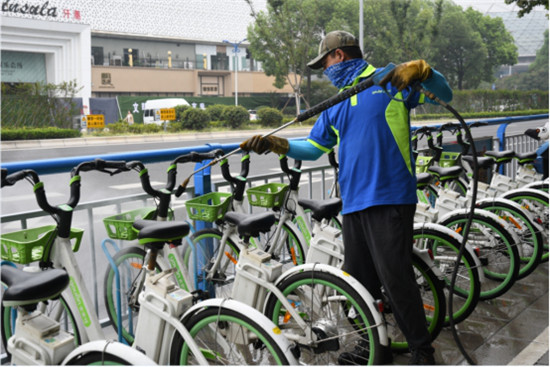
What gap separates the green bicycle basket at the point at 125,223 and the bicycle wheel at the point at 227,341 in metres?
0.76

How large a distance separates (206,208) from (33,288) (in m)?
1.59

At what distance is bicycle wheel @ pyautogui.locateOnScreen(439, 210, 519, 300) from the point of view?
4535mm

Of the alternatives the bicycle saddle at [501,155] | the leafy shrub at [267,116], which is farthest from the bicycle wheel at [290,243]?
the leafy shrub at [267,116]

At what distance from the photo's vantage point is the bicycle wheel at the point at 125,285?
12.0 ft

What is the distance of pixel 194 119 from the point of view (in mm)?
33094

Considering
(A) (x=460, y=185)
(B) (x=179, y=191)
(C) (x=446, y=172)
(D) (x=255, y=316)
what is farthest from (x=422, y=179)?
(D) (x=255, y=316)

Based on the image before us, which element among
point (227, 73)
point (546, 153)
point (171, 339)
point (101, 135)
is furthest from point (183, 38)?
point (171, 339)

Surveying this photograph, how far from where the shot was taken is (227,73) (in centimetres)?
5953

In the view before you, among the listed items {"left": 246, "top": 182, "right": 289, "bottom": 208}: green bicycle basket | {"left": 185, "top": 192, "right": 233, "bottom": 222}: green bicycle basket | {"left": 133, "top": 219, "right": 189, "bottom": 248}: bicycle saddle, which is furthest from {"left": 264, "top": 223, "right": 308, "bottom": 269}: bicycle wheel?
{"left": 133, "top": 219, "right": 189, "bottom": 248}: bicycle saddle

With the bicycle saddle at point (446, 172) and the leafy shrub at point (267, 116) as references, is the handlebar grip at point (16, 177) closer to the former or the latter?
the bicycle saddle at point (446, 172)

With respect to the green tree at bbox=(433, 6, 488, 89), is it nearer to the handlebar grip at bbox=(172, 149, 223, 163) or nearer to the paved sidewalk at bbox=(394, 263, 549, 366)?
the paved sidewalk at bbox=(394, 263, 549, 366)

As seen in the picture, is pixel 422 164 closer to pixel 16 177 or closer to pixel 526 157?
pixel 526 157

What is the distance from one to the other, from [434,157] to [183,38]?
2208 inches

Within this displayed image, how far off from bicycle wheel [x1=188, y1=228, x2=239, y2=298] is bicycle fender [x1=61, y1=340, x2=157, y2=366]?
1549 mm
